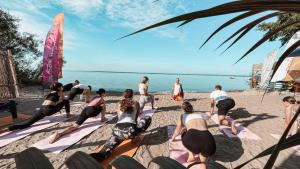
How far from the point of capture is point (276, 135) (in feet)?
22.8

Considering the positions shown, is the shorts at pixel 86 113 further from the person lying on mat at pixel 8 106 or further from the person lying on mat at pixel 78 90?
the person lying on mat at pixel 78 90

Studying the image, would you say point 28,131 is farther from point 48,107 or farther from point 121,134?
point 121,134

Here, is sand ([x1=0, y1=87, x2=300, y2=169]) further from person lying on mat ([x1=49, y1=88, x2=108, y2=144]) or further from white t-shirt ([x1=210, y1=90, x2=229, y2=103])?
white t-shirt ([x1=210, y1=90, x2=229, y2=103])

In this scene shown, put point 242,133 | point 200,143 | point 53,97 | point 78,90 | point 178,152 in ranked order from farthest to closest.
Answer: point 78,90 < point 53,97 < point 242,133 < point 178,152 < point 200,143

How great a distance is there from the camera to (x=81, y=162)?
69 cm

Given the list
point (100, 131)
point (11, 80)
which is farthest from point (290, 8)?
point (11, 80)

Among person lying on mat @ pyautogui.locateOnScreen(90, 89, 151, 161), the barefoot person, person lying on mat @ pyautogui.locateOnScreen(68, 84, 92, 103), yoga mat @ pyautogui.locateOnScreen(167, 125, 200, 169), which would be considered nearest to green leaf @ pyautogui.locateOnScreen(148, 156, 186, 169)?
yoga mat @ pyautogui.locateOnScreen(167, 125, 200, 169)

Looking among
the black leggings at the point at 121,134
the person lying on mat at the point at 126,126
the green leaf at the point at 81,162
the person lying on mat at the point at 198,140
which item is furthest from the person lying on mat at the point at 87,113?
the green leaf at the point at 81,162

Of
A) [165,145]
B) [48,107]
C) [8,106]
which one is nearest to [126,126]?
[165,145]

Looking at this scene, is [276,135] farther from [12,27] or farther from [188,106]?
[12,27]

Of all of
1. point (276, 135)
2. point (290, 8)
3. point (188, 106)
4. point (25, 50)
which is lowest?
point (276, 135)

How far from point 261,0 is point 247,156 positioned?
5.30 m

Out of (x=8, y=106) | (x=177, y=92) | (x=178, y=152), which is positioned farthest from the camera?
(x=177, y=92)

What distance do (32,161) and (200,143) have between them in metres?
3.75
